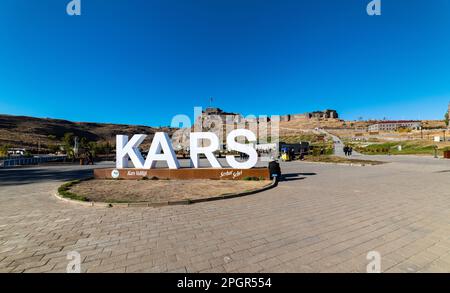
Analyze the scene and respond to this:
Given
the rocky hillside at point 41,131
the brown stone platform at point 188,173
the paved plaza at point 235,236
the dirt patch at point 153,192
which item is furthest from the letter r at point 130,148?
the rocky hillside at point 41,131

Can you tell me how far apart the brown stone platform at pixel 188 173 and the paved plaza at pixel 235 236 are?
5.74 metres

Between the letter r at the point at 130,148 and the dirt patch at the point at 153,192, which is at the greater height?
the letter r at the point at 130,148

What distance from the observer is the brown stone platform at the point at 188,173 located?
46.3 feet

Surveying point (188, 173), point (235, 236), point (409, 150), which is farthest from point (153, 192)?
point (409, 150)

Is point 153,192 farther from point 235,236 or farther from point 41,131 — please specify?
point 41,131

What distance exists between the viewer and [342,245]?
4434 mm

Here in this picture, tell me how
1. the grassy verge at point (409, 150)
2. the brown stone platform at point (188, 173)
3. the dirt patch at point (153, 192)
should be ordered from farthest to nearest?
the grassy verge at point (409, 150) → the brown stone platform at point (188, 173) → the dirt patch at point (153, 192)

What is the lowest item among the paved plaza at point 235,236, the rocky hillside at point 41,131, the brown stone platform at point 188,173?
the paved plaza at point 235,236

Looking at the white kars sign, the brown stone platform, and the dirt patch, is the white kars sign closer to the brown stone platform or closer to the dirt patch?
the brown stone platform

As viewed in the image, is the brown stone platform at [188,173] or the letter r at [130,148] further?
the letter r at [130,148]

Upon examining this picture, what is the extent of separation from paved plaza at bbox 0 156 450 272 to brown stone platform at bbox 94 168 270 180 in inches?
226

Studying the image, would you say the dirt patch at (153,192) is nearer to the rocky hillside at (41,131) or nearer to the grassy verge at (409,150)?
the grassy verge at (409,150)

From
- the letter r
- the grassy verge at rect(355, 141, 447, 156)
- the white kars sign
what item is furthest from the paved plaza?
the grassy verge at rect(355, 141, 447, 156)
